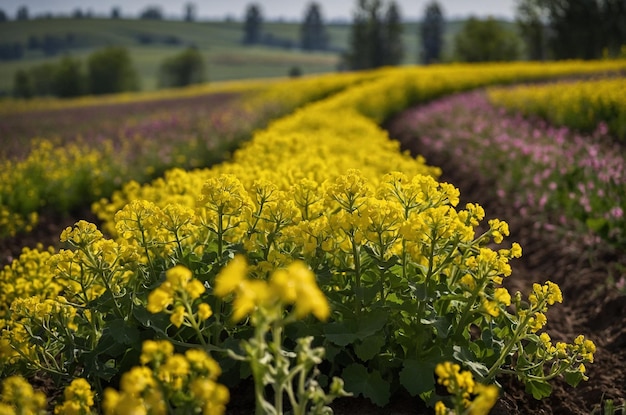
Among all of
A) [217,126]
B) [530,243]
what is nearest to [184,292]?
[530,243]

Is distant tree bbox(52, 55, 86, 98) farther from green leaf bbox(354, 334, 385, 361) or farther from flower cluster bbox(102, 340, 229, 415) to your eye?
flower cluster bbox(102, 340, 229, 415)

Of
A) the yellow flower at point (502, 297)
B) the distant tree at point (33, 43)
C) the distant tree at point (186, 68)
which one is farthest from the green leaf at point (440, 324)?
the distant tree at point (33, 43)

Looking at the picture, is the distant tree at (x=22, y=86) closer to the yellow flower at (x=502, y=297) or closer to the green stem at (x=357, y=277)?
the green stem at (x=357, y=277)

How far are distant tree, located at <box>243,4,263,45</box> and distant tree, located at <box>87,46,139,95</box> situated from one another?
233 ft

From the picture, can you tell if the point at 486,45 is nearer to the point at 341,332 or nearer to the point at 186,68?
the point at 186,68

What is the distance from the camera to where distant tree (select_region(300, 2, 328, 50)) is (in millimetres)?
145750

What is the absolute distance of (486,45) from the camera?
63312 mm

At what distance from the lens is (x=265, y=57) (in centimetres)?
11756

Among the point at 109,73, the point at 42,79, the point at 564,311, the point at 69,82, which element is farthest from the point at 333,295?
the point at 42,79

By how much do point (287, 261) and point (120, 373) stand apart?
3.13 feet

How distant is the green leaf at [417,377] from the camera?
2742 millimetres

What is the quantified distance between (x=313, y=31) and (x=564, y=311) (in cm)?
14808

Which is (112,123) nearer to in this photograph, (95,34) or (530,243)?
(530,243)

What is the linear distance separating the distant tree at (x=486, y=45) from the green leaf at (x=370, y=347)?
6420cm
